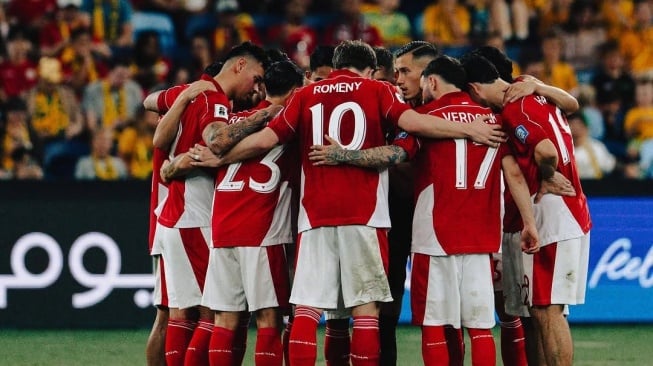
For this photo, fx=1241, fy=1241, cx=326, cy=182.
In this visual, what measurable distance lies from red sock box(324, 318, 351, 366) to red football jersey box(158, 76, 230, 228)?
107cm

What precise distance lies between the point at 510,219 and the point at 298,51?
730cm

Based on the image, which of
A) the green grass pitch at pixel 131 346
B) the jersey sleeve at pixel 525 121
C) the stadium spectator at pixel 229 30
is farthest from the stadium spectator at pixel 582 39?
the jersey sleeve at pixel 525 121

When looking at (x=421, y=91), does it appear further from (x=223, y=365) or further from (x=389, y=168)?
(x=223, y=365)

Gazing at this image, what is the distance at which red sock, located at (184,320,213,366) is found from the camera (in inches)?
305

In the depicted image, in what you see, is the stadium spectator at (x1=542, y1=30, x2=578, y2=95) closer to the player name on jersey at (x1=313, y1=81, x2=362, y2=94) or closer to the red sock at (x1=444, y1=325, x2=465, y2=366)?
the red sock at (x1=444, y1=325, x2=465, y2=366)

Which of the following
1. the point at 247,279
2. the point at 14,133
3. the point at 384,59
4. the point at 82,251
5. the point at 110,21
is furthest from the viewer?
the point at 110,21

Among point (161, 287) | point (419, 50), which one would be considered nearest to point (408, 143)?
point (419, 50)

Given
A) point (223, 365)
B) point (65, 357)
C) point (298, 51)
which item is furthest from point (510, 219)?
point (298, 51)

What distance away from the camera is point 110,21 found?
15.7m

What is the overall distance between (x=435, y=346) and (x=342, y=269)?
73 centimetres

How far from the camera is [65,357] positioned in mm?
10039

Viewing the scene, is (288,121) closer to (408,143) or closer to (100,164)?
(408,143)

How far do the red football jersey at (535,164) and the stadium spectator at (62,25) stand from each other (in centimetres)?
863

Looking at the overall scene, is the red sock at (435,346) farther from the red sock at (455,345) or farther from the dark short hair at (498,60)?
the dark short hair at (498,60)
